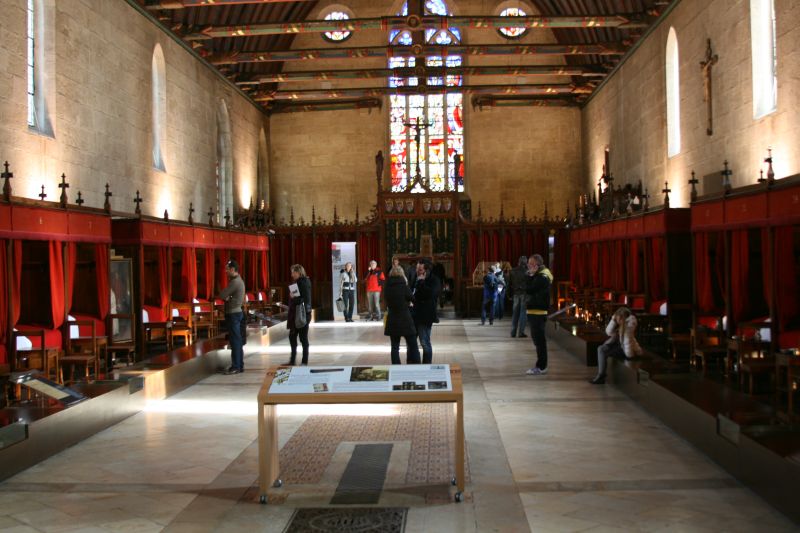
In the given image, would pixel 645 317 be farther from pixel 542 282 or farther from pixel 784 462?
pixel 784 462

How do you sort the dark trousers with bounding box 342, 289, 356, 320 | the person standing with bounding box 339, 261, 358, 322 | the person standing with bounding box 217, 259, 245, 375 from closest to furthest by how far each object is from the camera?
the person standing with bounding box 217, 259, 245, 375 < the person standing with bounding box 339, 261, 358, 322 < the dark trousers with bounding box 342, 289, 356, 320

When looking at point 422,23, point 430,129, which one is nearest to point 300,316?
point 422,23

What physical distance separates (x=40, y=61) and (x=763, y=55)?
437 inches

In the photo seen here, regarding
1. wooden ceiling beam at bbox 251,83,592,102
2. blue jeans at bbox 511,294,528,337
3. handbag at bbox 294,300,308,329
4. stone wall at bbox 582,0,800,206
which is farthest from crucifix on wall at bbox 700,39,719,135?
wooden ceiling beam at bbox 251,83,592,102

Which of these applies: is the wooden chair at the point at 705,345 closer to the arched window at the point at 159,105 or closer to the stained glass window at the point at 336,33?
the arched window at the point at 159,105

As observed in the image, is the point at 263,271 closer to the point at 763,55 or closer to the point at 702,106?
the point at 702,106

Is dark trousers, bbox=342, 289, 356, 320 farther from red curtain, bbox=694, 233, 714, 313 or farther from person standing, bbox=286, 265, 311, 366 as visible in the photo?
red curtain, bbox=694, 233, 714, 313

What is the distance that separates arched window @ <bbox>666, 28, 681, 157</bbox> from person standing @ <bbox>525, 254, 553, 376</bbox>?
7.49 meters

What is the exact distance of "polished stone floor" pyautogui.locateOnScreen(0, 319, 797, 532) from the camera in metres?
4.66

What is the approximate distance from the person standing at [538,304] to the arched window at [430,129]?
15962mm

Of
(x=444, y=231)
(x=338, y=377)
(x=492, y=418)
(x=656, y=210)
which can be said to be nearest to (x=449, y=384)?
(x=338, y=377)

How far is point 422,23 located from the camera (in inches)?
680

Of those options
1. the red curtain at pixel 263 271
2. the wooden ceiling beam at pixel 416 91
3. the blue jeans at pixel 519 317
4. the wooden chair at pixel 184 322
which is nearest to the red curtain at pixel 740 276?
the blue jeans at pixel 519 317

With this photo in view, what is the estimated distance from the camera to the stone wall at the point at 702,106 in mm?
10953
